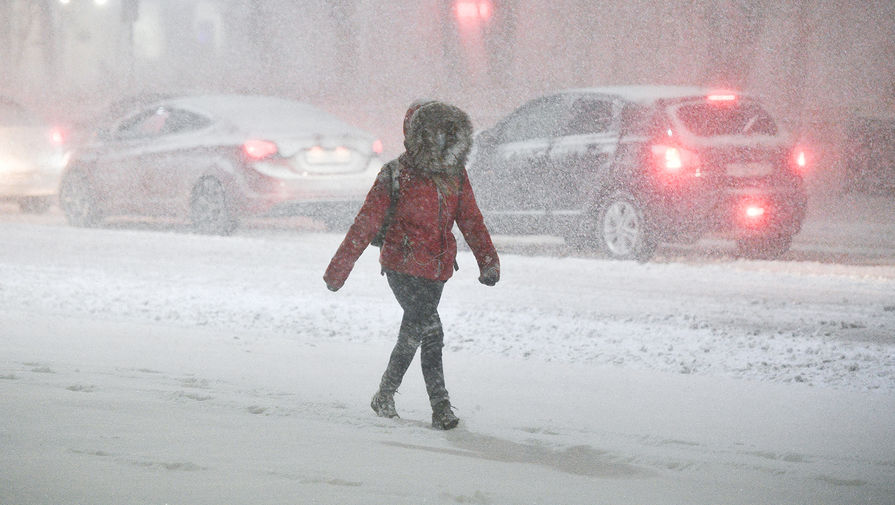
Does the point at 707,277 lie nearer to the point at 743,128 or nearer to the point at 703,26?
the point at 743,128

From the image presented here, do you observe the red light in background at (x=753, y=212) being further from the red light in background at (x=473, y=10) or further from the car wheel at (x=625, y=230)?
the red light in background at (x=473, y=10)

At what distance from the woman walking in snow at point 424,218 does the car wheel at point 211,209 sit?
807 centimetres

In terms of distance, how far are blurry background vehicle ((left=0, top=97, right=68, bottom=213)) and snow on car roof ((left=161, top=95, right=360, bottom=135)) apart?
2.40m

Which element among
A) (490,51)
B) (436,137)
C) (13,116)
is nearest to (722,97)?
(436,137)

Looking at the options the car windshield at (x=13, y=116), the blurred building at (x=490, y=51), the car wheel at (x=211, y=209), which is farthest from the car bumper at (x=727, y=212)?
the car windshield at (x=13, y=116)

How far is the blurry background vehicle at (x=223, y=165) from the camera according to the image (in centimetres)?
1290

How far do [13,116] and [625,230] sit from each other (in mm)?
8601

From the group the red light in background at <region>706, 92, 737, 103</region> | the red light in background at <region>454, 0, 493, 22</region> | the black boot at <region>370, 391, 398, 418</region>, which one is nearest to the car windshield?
the red light in background at <region>454, 0, 493, 22</region>

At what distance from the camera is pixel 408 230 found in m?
5.11

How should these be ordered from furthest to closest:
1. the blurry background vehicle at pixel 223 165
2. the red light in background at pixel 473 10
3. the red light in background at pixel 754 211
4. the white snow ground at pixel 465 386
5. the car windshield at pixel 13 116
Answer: the red light in background at pixel 473 10 → the car windshield at pixel 13 116 → the blurry background vehicle at pixel 223 165 → the red light in background at pixel 754 211 → the white snow ground at pixel 465 386

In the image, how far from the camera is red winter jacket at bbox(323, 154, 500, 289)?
5.09 m

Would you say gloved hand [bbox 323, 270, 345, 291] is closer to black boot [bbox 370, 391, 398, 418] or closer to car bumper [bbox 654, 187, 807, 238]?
black boot [bbox 370, 391, 398, 418]

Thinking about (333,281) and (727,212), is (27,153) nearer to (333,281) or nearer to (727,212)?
(727,212)

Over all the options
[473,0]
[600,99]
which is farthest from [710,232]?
[473,0]
